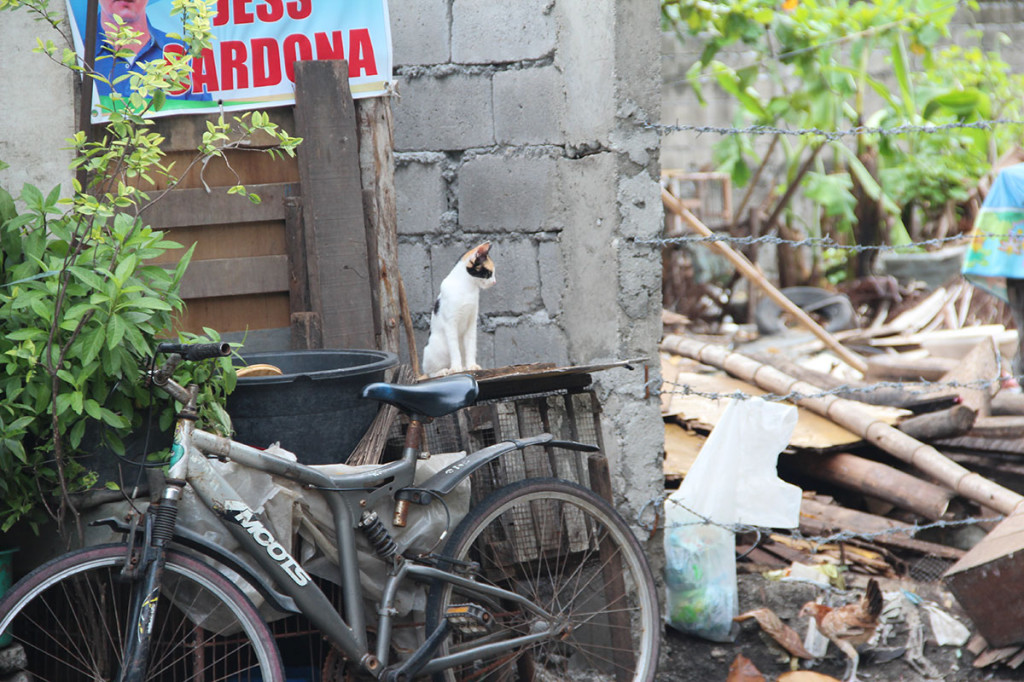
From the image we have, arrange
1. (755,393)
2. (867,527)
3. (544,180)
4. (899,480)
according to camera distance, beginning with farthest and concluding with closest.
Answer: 1. (755,393)
2. (899,480)
3. (867,527)
4. (544,180)

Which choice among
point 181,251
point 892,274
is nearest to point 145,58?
point 181,251

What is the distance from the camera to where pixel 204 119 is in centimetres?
358

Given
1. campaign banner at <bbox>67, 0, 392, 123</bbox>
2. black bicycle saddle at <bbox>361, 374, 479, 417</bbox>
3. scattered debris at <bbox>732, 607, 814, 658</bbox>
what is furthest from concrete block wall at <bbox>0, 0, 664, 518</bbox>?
black bicycle saddle at <bbox>361, 374, 479, 417</bbox>

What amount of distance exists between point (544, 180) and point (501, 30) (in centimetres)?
65

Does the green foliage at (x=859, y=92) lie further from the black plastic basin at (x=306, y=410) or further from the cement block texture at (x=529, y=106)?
the black plastic basin at (x=306, y=410)

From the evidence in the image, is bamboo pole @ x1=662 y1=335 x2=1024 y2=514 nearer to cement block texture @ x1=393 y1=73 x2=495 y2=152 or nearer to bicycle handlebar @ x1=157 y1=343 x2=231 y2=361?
cement block texture @ x1=393 y1=73 x2=495 y2=152

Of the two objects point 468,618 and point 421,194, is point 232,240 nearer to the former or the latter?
point 421,194

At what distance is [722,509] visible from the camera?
11.7ft

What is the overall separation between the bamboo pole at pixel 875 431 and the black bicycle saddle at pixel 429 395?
2.70 m

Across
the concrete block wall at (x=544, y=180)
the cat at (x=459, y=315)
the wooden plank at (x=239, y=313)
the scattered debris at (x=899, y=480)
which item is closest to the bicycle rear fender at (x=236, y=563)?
the cat at (x=459, y=315)

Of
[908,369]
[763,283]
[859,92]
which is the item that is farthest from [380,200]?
[859,92]

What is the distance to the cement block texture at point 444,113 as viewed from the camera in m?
3.84

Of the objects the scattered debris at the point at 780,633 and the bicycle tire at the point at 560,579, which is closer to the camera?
the bicycle tire at the point at 560,579

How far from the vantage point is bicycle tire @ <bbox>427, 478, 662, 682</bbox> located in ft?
9.37
